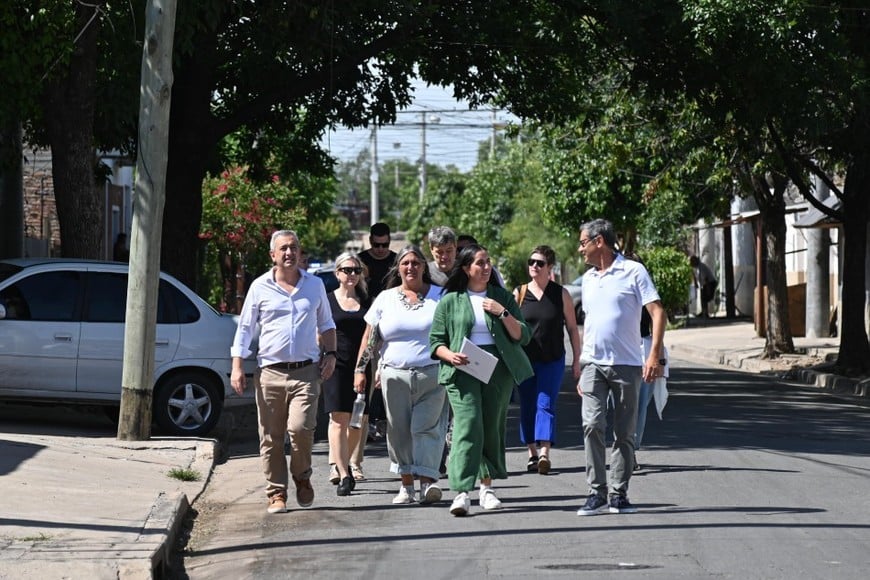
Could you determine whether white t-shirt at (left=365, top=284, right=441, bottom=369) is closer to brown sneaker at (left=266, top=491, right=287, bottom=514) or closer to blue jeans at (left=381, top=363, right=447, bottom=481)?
blue jeans at (left=381, top=363, right=447, bottom=481)

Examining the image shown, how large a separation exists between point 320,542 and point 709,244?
47339mm

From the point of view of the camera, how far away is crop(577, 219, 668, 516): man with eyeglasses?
973cm

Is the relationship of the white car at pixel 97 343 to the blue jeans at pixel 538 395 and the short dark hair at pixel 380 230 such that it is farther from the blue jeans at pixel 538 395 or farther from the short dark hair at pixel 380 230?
the blue jeans at pixel 538 395

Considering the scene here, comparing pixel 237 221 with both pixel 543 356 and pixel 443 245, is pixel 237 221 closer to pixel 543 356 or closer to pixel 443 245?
pixel 543 356

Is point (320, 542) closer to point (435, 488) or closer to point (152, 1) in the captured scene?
point (435, 488)

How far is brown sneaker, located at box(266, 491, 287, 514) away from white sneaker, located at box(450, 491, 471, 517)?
1226 mm

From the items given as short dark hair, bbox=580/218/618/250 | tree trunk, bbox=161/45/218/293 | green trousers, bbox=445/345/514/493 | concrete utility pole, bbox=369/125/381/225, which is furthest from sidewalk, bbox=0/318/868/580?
concrete utility pole, bbox=369/125/381/225

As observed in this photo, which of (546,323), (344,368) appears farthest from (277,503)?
(546,323)

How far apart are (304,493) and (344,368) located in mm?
1511

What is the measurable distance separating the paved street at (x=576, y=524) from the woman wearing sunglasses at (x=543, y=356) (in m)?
0.33

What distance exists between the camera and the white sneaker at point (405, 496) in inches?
411

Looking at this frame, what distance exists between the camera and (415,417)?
10.3m

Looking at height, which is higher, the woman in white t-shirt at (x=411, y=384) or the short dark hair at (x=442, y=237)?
the short dark hair at (x=442, y=237)

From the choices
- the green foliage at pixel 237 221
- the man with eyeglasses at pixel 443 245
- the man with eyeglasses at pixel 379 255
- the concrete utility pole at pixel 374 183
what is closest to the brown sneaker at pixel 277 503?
the man with eyeglasses at pixel 443 245
